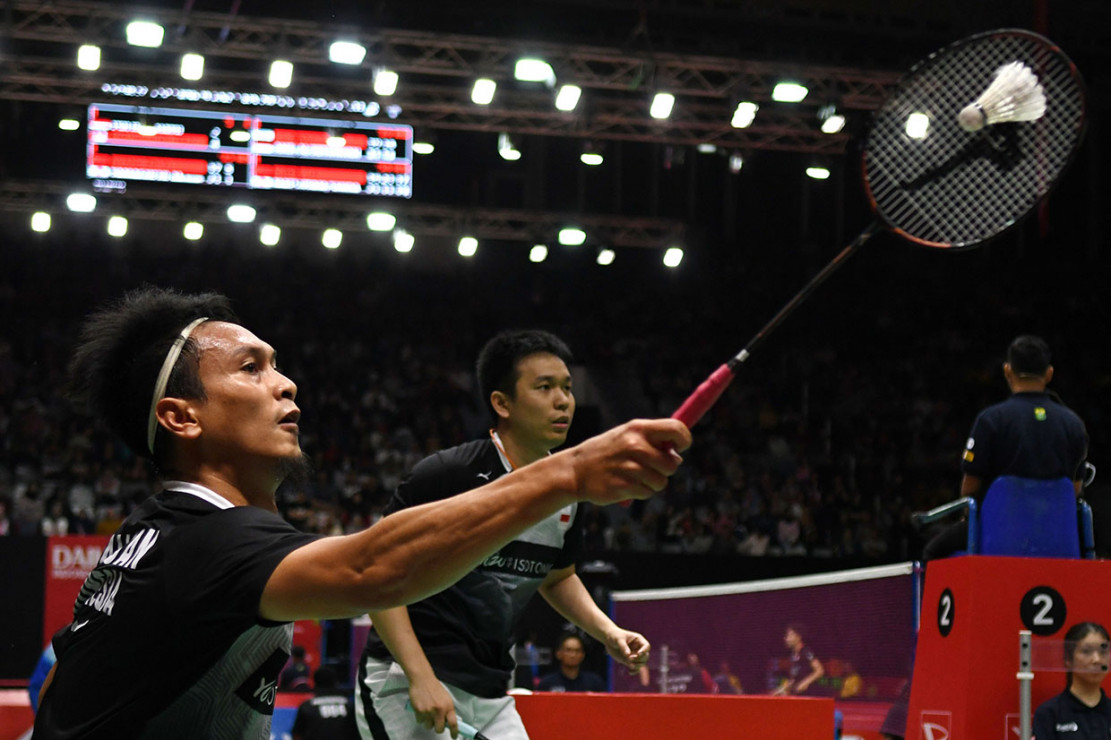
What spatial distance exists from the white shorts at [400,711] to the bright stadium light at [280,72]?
10426 millimetres

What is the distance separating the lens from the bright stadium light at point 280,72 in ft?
43.3

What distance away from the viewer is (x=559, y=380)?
421 centimetres

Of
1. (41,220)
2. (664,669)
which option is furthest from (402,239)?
(664,669)

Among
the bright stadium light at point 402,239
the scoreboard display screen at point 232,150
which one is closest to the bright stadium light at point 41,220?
the scoreboard display screen at point 232,150

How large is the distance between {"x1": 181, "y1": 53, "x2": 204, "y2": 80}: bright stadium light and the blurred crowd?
16.3 feet

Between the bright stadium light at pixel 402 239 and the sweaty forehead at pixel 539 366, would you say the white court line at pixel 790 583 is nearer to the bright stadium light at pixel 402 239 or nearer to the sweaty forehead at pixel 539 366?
the sweaty forehead at pixel 539 366

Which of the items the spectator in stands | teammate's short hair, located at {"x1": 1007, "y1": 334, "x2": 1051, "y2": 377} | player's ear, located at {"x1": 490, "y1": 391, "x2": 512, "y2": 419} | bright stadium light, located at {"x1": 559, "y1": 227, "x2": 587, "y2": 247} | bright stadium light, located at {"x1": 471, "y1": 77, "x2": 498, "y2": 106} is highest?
bright stadium light, located at {"x1": 471, "y1": 77, "x2": 498, "y2": 106}

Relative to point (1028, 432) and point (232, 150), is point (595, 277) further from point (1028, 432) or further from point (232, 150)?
point (1028, 432)

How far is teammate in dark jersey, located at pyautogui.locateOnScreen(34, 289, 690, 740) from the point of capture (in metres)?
1.77

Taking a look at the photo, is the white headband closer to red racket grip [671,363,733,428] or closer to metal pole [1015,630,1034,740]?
red racket grip [671,363,733,428]

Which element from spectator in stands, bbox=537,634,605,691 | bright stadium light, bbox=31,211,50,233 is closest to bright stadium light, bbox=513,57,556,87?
spectator in stands, bbox=537,634,605,691

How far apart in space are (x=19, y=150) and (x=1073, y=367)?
16.1 metres

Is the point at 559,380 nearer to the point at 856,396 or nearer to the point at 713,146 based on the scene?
the point at 713,146

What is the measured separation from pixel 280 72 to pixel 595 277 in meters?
9.41
